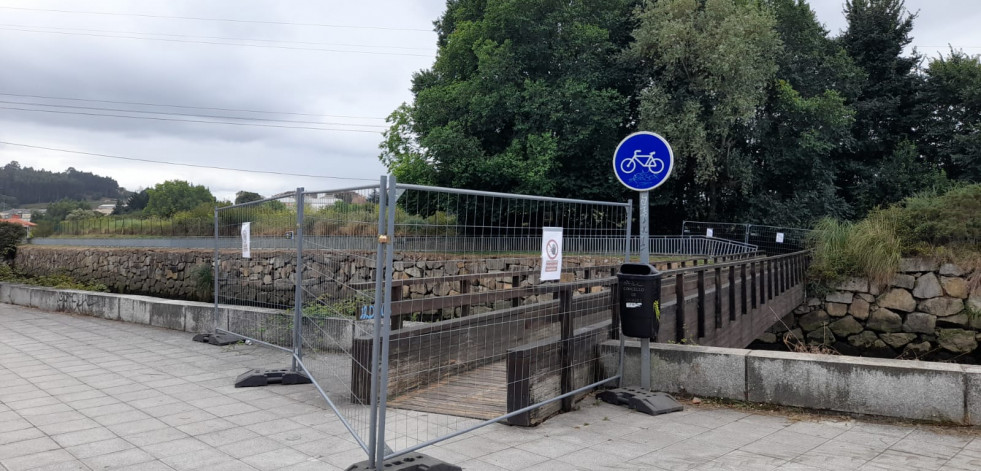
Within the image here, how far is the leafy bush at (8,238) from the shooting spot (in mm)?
29922

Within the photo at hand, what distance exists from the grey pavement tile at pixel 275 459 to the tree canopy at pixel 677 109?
23.2 m

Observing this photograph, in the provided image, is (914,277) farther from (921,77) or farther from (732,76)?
(921,77)

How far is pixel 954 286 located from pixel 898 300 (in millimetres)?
1620

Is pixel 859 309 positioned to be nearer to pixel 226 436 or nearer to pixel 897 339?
pixel 897 339

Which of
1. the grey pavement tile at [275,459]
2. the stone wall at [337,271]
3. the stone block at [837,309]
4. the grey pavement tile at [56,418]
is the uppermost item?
the stone wall at [337,271]

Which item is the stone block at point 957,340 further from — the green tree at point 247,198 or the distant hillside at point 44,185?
the distant hillside at point 44,185

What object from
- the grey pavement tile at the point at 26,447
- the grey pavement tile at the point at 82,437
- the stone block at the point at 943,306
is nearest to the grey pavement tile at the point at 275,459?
the grey pavement tile at the point at 82,437

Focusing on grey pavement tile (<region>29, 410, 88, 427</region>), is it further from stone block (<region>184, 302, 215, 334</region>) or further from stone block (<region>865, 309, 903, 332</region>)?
stone block (<region>865, 309, 903, 332</region>)

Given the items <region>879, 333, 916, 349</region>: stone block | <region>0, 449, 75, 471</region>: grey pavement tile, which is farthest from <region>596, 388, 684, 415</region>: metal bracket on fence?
<region>879, 333, 916, 349</region>: stone block

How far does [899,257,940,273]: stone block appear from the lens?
794 inches

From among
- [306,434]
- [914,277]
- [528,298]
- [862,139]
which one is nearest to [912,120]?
[862,139]

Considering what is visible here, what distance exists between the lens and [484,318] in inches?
196

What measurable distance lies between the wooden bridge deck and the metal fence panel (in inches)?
0.5

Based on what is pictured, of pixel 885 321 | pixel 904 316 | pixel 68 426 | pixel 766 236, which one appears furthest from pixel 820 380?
pixel 766 236
